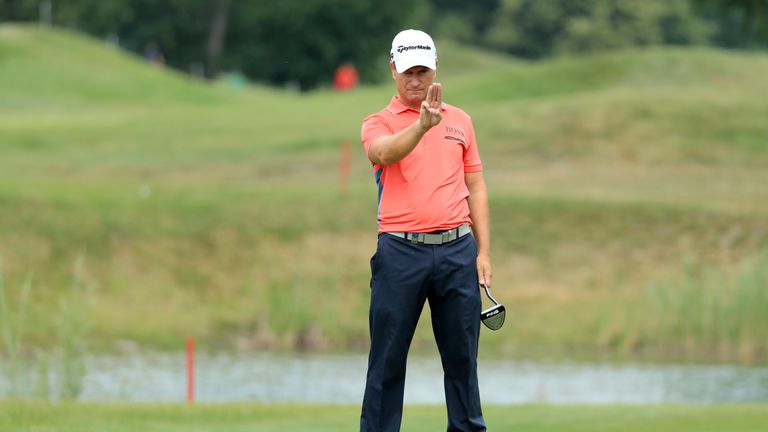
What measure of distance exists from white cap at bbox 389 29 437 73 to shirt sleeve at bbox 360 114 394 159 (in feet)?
0.81

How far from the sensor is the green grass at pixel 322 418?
9844 mm

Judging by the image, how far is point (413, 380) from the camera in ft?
58.7

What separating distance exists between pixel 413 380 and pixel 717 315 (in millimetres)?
4339

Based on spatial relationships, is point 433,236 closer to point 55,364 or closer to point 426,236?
point 426,236

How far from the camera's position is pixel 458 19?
293ft

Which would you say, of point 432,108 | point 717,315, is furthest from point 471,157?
point 717,315

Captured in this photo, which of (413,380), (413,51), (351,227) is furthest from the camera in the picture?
(351,227)

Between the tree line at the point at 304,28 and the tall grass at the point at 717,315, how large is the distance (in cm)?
5193

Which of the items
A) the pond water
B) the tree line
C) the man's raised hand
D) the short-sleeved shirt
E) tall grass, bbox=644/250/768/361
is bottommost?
the pond water

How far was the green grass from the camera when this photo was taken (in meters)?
9.84

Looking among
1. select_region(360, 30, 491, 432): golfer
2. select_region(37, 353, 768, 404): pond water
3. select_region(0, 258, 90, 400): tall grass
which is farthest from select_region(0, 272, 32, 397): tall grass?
select_region(360, 30, 491, 432): golfer

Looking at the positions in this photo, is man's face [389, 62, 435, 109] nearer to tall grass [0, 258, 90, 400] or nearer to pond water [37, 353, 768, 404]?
tall grass [0, 258, 90, 400]

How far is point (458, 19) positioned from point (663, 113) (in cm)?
5485

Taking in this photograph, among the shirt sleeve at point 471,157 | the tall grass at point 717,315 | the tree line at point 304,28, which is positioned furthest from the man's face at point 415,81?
the tree line at point 304,28
